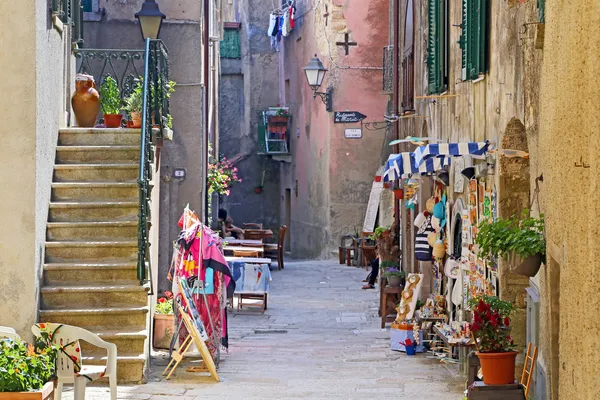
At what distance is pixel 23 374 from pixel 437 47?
27.1 ft

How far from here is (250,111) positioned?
4119cm

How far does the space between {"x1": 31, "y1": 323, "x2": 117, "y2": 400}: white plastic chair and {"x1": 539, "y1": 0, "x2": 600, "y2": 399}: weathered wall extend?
11.7 ft

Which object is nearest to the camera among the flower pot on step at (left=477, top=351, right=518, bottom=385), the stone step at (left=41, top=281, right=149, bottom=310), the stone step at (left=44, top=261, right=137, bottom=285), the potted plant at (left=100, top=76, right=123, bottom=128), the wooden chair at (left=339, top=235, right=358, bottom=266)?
the flower pot on step at (left=477, top=351, right=518, bottom=385)

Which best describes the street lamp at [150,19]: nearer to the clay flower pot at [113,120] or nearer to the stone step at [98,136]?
the clay flower pot at [113,120]

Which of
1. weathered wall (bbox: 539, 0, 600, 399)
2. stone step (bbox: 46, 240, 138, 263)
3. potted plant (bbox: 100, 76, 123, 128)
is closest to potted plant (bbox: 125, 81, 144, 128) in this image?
potted plant (bbox: 100, 76, 123, 128)

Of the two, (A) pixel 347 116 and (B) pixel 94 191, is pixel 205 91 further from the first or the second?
(A) pixel 347 116

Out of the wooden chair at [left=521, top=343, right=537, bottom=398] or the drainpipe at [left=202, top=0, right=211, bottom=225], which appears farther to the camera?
the drainpipe at [left=202, top=0, right=211, bottom=225]

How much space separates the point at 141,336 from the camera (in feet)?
37.3

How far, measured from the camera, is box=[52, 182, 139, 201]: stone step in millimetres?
12656

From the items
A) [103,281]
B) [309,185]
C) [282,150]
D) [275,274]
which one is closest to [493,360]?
[103,281]

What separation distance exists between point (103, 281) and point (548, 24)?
19.5 feet

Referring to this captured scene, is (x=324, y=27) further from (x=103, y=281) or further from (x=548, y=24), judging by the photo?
(x=548, y=24)

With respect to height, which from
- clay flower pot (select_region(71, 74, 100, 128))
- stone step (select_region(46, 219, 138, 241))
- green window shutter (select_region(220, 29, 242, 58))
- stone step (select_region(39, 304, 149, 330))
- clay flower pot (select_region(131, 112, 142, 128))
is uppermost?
green window shutter (select_region(220, 29, 242, 58))

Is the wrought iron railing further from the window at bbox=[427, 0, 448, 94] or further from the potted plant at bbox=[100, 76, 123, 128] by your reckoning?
the potted plant at bbox=[100, 76, 123, 128]
